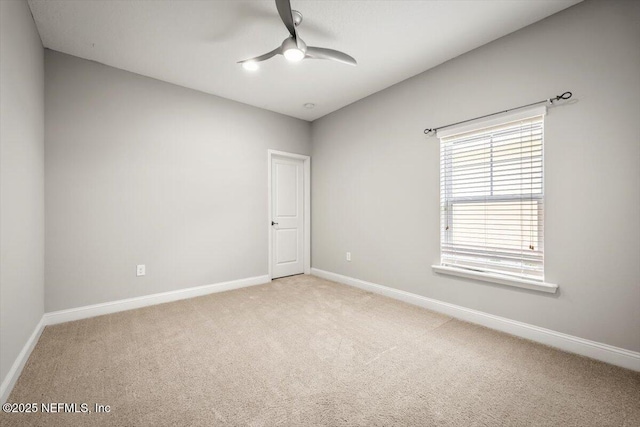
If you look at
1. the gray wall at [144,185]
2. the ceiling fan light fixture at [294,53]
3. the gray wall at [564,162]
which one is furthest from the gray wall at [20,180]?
the gray wall at [564,162]

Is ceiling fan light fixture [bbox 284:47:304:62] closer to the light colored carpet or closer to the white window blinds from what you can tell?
the white window blinds

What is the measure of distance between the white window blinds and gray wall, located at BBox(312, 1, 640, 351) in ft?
0.29

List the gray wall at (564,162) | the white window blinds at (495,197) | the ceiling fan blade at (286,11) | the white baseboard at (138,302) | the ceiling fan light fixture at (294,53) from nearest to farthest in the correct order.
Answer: the ceiling fan blade at (286,11)
the gray wall at (564,162)
the ceiling fan light fixture at (294,53)
the white window blinds at (495,197)
the white baseboard at (138,302)

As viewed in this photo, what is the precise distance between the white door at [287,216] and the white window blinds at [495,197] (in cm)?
244

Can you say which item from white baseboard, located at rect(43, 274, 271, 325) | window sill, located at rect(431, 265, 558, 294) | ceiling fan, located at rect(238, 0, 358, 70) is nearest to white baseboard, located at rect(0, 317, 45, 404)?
white baseboard, located at rect(43, 274, 271, 325)

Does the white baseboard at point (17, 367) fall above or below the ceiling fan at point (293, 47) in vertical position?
below

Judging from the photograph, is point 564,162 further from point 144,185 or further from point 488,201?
point 144,185

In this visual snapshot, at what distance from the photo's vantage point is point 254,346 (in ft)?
7.25

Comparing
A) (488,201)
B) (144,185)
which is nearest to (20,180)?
(144,185)

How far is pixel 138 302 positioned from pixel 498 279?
3773 mm

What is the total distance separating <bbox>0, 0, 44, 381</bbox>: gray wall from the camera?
1606 mm

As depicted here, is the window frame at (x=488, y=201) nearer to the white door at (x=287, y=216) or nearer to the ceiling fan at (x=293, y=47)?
the ceiling fan at (x=293, y=47)

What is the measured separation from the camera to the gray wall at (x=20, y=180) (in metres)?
1.61

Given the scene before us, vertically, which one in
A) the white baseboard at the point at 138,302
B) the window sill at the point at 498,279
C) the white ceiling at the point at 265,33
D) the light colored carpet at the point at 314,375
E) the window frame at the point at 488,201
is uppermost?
the white ceiling at the point at 265,33
